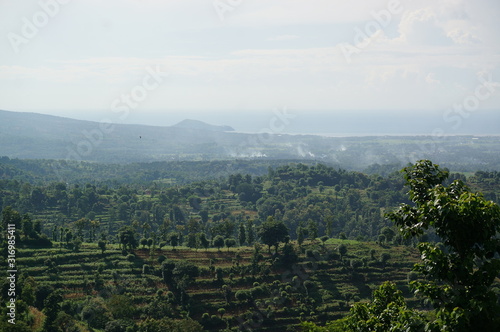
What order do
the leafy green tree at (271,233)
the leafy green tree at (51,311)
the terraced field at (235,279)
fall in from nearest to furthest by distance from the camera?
the leafy green tree at (51,311)
the terraced field at (235,279)
the leafy green tree at (271,233)

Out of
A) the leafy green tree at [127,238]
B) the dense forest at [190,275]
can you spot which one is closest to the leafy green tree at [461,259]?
the dense forest at [190,275]

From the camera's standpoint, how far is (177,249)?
54688 millimetres

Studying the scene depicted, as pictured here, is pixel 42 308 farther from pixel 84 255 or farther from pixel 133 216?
pixel 133 216

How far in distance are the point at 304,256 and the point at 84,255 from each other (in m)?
26.2

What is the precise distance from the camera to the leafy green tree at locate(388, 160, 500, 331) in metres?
7.72

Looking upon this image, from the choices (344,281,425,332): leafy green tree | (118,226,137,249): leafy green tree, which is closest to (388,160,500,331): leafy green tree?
(344,281,425,332): leafy green tree

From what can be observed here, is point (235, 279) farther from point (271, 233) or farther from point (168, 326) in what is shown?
point (168, 326)

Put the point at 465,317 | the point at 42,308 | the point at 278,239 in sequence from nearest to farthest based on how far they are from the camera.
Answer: the point at 465,317
the point at 42,308
the point at 278,239

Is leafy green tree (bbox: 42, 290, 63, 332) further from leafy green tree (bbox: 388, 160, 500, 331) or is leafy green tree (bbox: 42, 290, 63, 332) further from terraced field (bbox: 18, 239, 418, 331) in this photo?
leafy green tree (bbox: 388, 160, 500, 331)

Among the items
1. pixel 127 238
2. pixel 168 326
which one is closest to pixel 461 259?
pixel 168 326

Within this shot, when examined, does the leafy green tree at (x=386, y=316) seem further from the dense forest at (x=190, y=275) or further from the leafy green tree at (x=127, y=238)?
the leafy green tree at (x=127, y=238)

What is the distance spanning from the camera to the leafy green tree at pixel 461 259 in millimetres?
7723

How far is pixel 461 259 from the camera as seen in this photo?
8.38 metres

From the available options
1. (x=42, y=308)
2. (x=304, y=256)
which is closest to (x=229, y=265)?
(x=304, y=256)
